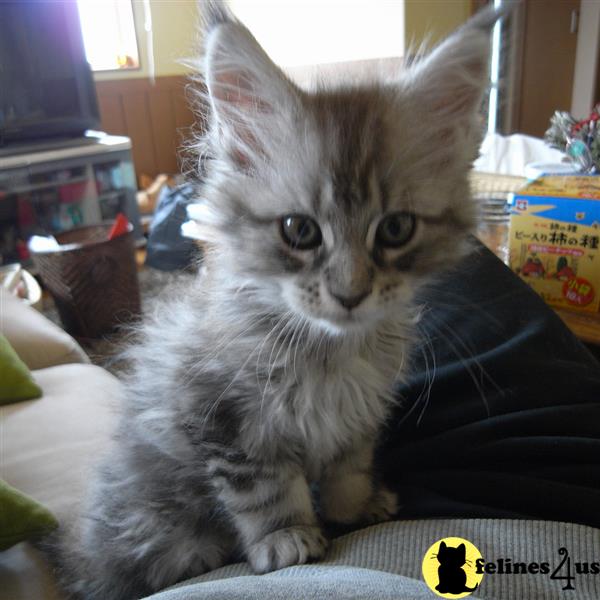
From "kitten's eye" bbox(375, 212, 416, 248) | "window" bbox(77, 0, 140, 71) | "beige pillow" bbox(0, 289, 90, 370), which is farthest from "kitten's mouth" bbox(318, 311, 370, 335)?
"window" bbox(77, 0, 140, 71)

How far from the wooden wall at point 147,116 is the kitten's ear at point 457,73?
3692mm

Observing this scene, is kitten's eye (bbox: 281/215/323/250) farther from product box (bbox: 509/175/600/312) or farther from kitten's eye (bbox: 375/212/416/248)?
product box (bbox: 509/175/600/312)

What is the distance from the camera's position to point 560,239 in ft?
4.42

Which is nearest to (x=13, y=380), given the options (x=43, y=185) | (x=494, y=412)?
(x=494, y=412)

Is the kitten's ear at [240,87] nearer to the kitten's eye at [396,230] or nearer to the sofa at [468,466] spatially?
the kitten's eye at [396,230]

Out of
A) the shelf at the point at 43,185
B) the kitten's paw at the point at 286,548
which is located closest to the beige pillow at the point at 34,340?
the kitten's paw at the point at 286,548

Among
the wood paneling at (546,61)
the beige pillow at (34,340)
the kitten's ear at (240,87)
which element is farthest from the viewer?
Answer: the wood paneling at (546,61)

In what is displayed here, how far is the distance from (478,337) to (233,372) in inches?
17.9

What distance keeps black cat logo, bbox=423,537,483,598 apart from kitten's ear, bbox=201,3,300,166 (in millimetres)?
592

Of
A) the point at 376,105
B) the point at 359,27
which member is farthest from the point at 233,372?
the point at 359,27

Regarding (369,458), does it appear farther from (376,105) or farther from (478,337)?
(376,105)

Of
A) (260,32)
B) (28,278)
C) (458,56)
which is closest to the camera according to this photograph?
(458,56)

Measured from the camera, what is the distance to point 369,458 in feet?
3.20

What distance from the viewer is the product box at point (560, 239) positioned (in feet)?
4.30
